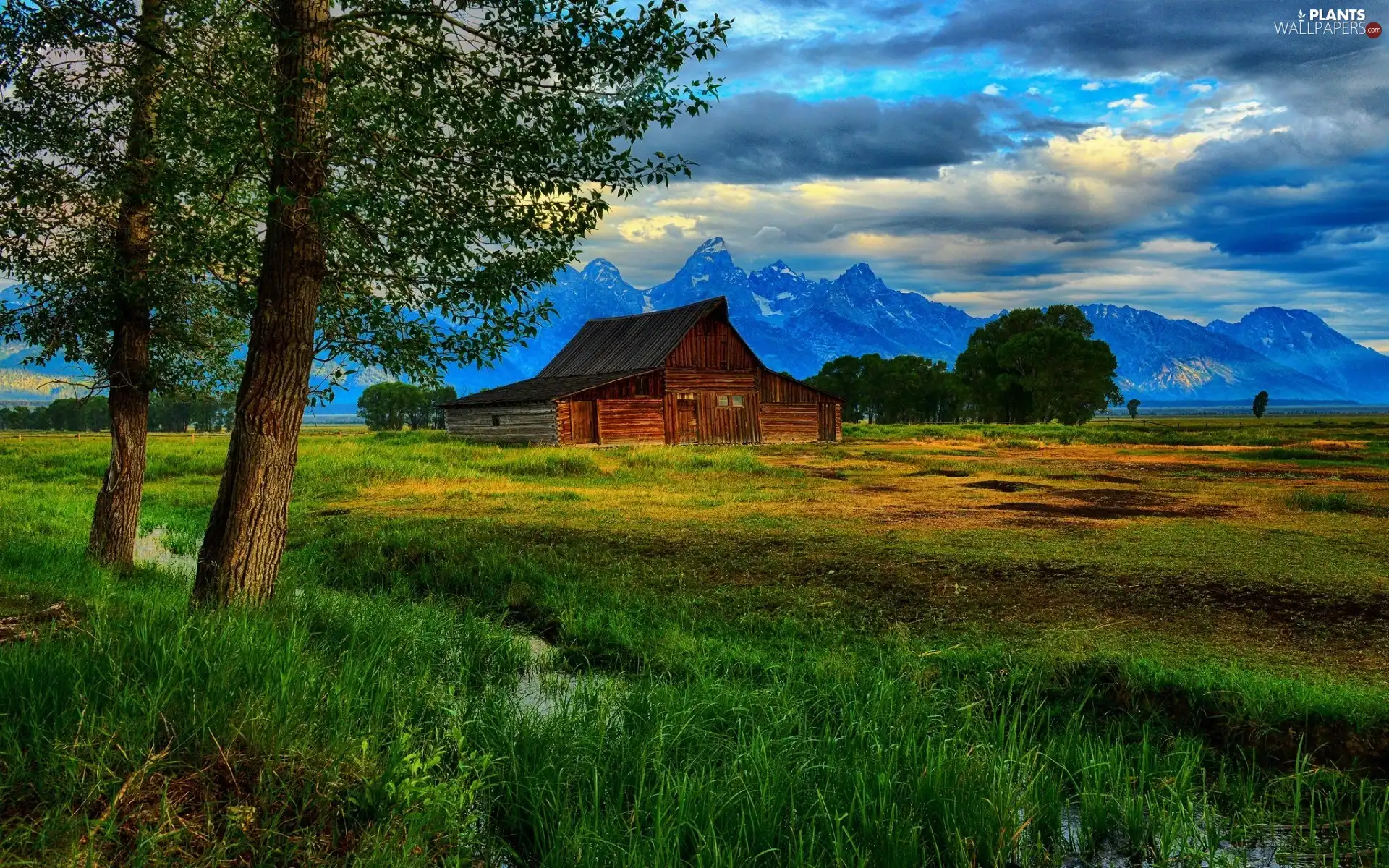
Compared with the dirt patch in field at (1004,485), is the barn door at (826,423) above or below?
above

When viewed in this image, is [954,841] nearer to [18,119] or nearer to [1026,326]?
[18,119]

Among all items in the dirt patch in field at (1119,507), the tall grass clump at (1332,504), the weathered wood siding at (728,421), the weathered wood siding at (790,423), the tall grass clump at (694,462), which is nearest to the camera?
the tall grass clump at (1332,504)

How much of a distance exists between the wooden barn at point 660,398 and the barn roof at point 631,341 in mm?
83

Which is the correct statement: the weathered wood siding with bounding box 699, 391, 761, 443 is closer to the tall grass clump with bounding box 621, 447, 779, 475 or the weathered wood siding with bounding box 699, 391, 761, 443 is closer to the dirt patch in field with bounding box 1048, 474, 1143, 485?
the tall grass clump with bounding box 621, 447, 779, 475

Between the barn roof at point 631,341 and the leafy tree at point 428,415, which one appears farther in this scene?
the leafy tree at point 428,415

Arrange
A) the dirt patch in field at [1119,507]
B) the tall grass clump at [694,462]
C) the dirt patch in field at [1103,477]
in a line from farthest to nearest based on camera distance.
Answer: the tall grass clump at [694,462]
the dirt patch in field at [1103,477]
the dirt patch in field at [1119,507]

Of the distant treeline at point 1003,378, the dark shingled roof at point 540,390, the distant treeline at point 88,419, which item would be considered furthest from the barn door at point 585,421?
the distant treeline at point 88,419

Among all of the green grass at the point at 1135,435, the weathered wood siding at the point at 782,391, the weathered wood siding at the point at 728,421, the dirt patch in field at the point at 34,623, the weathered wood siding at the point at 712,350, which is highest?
the weathered wood siding at the point at 712,350

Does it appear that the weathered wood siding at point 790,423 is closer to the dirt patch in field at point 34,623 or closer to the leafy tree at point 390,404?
the dirt patch in field at point 34,623

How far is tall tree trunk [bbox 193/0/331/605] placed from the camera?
7719 mm

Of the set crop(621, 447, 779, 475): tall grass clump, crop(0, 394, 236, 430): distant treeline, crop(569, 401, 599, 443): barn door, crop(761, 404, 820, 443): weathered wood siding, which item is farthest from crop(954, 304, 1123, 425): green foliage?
crop(0, 394, 236, 430): distant treeline

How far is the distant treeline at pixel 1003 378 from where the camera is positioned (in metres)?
80.2

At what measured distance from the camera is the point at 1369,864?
4.39 meters

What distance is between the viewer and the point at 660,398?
45.7 m
